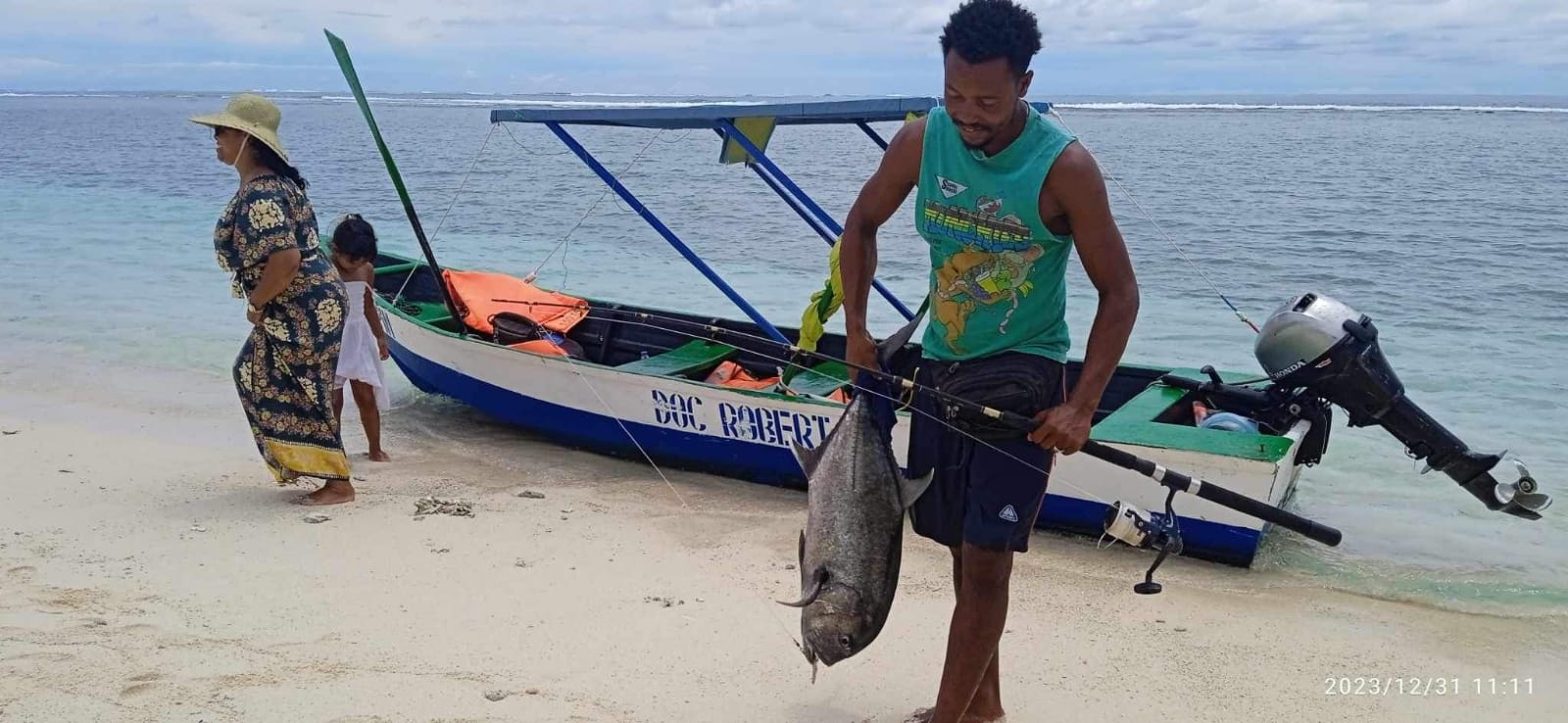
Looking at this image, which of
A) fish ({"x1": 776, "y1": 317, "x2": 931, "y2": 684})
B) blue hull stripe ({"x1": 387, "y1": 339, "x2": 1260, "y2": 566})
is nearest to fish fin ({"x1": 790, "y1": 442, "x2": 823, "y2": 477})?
fish ({"x1": 776, "y1": 317, "x2": 931, "y2": 684})

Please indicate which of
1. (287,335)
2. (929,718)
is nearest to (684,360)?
(287,335)

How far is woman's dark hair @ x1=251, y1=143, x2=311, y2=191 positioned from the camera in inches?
205

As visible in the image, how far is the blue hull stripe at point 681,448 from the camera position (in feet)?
18.5

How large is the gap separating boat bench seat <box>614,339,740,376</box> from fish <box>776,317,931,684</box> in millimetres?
3917

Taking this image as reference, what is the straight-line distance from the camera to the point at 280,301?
17.6 feet

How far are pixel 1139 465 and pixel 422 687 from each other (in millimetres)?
2305

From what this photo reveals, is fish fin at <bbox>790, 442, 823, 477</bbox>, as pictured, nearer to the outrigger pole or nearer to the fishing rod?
the fishing rod

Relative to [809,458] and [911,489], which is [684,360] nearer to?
[809,458]

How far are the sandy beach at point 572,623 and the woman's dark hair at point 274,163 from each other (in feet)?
5.04

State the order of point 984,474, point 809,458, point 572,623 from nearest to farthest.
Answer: point 984,474 < point 809,458 < point 572,623

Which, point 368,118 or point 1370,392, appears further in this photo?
point 368,118

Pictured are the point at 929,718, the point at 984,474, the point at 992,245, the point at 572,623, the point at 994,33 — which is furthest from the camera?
the point at 572,623

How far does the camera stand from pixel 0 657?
3852 millimetres

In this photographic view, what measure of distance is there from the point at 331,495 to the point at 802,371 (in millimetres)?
2782
